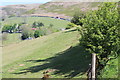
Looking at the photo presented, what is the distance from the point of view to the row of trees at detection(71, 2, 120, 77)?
16.2 m

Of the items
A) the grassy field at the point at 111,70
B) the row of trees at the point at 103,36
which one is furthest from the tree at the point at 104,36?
the grassy field at the point at 111,70

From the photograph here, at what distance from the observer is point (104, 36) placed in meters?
16.4

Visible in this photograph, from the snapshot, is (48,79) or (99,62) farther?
(48,79)

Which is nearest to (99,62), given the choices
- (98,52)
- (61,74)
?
(98,52)

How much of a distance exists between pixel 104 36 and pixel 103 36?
79mm

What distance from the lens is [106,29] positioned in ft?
54.1

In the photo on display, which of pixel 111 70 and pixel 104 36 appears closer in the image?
pixel 111 70

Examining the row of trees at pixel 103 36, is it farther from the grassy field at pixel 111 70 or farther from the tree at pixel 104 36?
the grassy field at pixel 111 70

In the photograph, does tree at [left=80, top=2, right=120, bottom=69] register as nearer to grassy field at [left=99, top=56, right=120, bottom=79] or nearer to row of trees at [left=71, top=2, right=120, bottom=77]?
row of trees at [left=71, top=2, right=120, bottom=77]

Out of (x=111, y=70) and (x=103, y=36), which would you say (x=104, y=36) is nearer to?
(x=103, y=36)

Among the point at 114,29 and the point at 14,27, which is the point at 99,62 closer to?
the point at 114,29

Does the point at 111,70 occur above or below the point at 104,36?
below

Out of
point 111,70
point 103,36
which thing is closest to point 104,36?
point 103,36

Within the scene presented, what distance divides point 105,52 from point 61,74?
5.33 m
